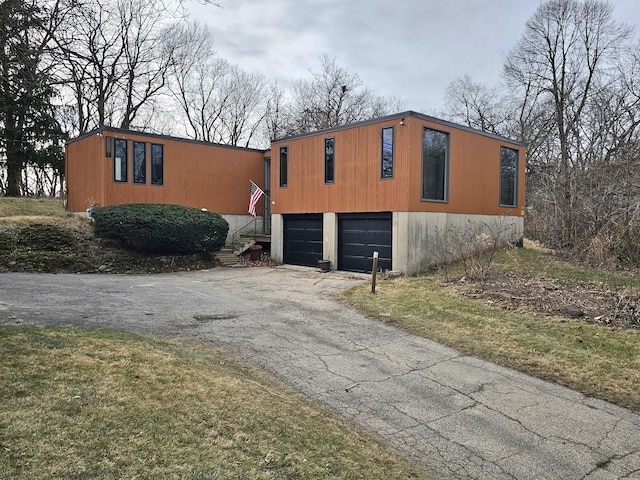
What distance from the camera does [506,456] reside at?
147 inches

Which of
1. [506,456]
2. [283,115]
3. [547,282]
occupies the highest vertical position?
[283,115]

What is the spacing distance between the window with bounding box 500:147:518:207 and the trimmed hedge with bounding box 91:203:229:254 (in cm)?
1092

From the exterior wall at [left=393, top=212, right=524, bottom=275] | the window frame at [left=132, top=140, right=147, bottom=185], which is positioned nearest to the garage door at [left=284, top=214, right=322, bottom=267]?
the exterior wall at [left=393, top=212, right=524, bottom=275]

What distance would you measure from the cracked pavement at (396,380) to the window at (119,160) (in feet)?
24.6

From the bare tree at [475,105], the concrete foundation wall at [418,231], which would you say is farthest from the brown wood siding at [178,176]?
the bare tree at [475,105]

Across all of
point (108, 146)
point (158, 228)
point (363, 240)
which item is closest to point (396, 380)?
point (363, 240)

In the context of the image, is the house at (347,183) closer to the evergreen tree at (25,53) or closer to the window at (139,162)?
the window at (139,162)

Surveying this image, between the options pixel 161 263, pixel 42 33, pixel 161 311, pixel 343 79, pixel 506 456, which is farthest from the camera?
pixel 343 79

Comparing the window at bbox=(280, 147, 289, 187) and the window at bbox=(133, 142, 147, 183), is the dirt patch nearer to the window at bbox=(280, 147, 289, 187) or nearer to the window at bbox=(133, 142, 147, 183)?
the window at bbox=(280, 147, 289, 187)

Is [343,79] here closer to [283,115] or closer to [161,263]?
[283,115]

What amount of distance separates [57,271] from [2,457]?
41.5 ft

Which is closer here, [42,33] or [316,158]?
[42,33]

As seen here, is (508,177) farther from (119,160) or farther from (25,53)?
(25,53)

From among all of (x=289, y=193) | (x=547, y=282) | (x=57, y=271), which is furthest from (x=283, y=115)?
(x=547, y=282)
